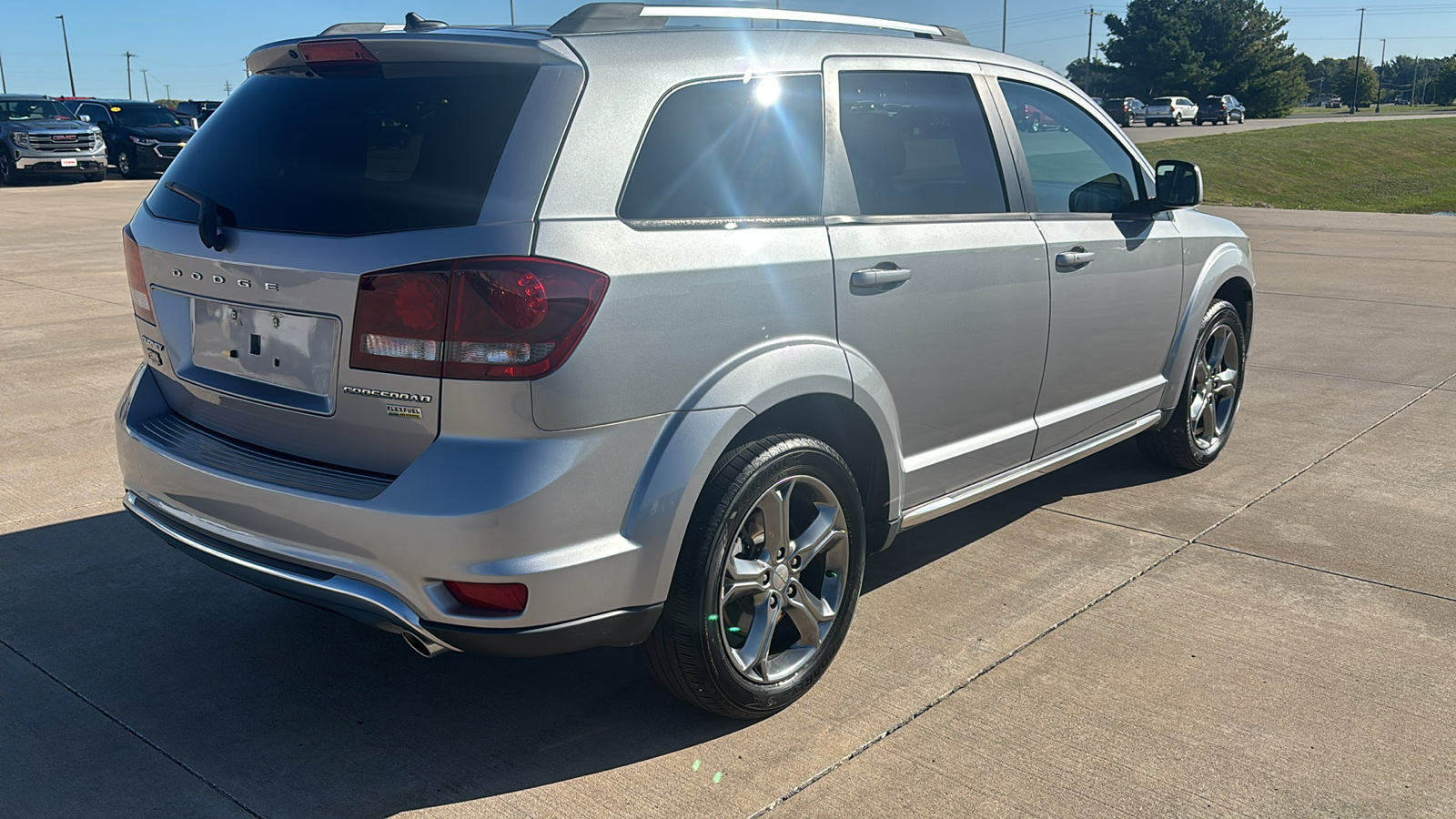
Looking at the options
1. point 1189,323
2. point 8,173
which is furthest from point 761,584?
point 8,173

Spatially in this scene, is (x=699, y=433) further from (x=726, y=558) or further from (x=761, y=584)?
(x=761, y=584)

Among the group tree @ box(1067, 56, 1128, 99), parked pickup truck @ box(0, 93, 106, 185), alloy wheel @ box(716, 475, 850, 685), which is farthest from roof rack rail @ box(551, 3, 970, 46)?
tree @ box(1067, 56, 1128, 99)

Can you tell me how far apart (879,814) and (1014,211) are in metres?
2.15

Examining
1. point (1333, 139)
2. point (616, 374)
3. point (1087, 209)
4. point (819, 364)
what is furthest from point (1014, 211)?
point (1333, 139)

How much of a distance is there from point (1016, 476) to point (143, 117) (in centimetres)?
3004

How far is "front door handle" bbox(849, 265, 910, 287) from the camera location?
335 cm

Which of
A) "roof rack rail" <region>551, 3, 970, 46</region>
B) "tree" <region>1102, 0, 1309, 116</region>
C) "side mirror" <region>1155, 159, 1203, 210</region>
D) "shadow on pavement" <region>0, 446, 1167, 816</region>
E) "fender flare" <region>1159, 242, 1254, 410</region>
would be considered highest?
"tree" <region>1102, 0, 1309, 116</region>

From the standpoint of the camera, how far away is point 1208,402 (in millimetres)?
5566

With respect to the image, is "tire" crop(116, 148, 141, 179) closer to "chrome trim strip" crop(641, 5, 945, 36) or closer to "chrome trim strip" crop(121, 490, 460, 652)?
"chrome trim strip" crop(641, 5, 945, 36)

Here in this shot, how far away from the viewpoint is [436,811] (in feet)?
9.40

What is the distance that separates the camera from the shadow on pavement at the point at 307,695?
9.88ft

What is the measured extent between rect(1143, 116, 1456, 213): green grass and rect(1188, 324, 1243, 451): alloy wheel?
20.0 meters

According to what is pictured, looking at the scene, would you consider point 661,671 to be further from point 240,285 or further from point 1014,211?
point 1014,211

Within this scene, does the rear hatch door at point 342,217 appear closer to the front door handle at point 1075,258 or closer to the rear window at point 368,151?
the rear window at point 368,151
